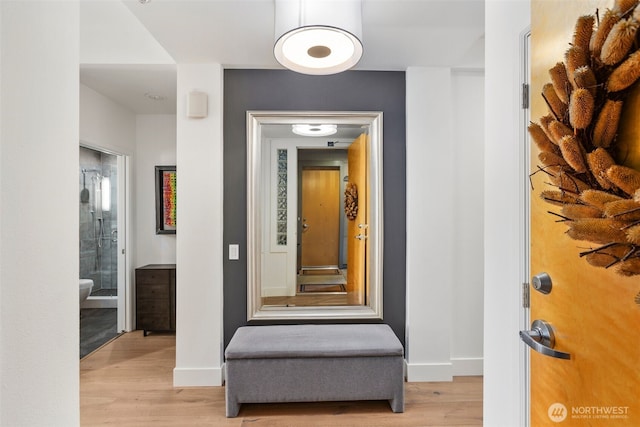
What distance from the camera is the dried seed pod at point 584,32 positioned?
830mm

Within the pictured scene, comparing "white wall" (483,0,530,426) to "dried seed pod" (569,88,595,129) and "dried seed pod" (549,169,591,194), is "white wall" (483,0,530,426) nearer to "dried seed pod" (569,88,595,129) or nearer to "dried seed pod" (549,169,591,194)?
"dried seed pod" (549,169,591,194)

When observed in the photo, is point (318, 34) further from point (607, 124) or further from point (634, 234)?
point (634, 234)

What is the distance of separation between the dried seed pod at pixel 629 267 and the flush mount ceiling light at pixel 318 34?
145 centimetres

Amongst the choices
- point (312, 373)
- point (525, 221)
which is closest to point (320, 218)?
point (312, 373)

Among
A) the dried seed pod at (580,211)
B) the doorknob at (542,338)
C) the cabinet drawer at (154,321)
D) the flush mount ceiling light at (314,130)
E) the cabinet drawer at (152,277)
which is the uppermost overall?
the flush mount ceiling light at (314,130)

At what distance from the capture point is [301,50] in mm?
1840

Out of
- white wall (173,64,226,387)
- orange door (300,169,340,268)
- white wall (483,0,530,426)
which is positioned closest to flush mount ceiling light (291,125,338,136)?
orange door (300,169,340,268)

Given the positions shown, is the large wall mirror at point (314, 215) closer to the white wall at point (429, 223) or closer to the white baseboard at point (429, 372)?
the white wall at point (429, 223)

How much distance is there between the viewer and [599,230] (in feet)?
2.54

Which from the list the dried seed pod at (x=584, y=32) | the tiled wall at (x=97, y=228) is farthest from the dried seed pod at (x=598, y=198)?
the tiled wall at (x=97, y=228)

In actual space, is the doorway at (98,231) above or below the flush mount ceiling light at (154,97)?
below

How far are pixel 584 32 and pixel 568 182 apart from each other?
0.36m

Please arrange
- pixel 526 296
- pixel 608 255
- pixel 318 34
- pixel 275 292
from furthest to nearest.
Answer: pixel 275 292, pixel 318 34, pixel 526 296, pixel 608 255

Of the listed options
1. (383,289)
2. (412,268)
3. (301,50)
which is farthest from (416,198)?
(301,50)
